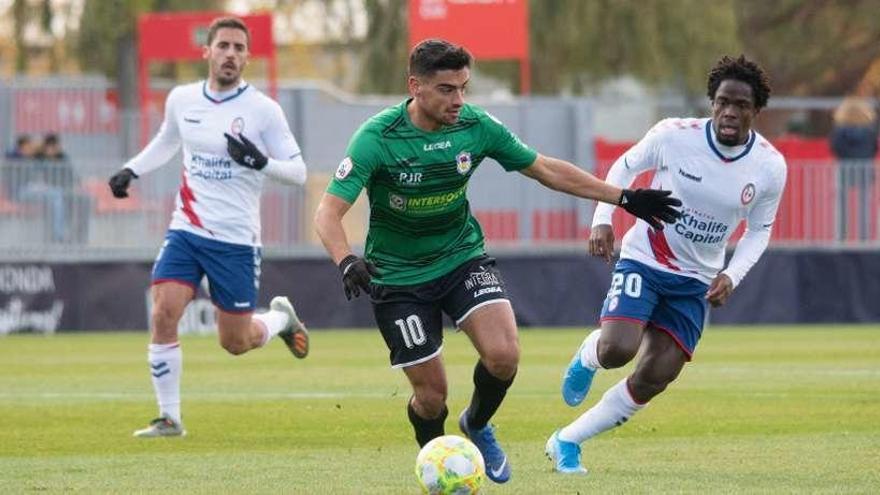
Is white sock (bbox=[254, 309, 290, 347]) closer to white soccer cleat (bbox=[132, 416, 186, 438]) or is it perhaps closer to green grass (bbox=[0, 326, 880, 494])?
green grass (bbox=[0, 326, 880, 494])

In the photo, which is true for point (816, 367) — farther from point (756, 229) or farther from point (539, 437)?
point (756, 229)

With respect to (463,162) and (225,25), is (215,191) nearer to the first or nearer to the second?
(225,25)

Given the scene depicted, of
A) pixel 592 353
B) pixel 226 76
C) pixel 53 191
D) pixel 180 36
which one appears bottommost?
pixel 53 191

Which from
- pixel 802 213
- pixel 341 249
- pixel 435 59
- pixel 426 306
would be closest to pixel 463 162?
pixel 435 59

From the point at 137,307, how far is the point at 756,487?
16631mm

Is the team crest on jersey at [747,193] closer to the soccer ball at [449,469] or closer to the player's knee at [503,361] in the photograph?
the player's knee at [503,361]

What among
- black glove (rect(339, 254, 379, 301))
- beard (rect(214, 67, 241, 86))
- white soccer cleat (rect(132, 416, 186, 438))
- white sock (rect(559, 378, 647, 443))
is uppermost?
beard (rect(214, 67, 241, 86))

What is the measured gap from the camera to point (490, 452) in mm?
10422

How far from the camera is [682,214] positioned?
10977 mm

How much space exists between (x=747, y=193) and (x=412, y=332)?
2169 mm

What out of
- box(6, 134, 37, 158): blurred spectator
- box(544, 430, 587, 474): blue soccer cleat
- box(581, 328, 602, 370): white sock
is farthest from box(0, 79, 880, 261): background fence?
box(544, 430, 587, 474): blue soccer cleat

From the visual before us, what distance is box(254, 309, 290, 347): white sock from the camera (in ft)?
48.4

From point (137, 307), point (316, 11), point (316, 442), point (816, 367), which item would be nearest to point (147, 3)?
point (316, 11)

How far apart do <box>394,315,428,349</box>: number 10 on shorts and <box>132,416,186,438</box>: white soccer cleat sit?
3.23 meters
